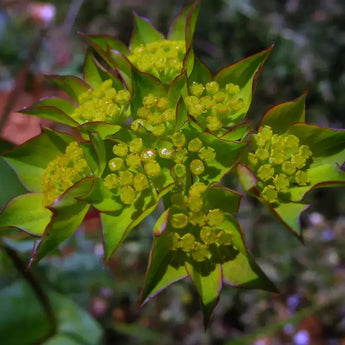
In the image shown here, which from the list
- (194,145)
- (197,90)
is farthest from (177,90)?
(194,145)

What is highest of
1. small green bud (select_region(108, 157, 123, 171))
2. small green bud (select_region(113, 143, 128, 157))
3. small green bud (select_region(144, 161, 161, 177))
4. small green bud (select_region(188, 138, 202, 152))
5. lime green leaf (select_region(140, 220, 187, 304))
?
small green bud (select_region(188, 138, 202, 152))

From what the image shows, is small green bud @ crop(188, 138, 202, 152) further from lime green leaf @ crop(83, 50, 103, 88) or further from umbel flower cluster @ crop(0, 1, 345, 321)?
lime green leaf @ crop(83, 50, 103, 88)

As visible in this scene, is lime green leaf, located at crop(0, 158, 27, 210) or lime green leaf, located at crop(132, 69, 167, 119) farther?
lime green leaf, located at crop(0, 158, 27, 210)

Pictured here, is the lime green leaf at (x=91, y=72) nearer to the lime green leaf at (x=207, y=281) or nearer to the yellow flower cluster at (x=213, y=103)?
the yellow flower cluster at (x=213, y=103)

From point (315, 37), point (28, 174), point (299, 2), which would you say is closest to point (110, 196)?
point (28, 174)

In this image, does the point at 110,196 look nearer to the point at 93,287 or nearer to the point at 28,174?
the point at 28,174

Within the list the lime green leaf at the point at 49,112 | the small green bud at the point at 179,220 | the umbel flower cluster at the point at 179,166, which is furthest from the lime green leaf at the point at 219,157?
the lime green leaf at the point at 49,112

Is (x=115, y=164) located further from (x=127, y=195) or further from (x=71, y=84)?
(x=71, y=84)

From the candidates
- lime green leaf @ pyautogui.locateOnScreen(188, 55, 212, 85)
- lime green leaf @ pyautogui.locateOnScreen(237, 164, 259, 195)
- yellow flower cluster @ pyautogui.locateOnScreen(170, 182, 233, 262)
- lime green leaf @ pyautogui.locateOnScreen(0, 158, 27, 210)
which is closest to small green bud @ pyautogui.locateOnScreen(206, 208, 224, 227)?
yellow flower cluster @ pyautogui.locateOnScreen(170, 182, 233, 262)
